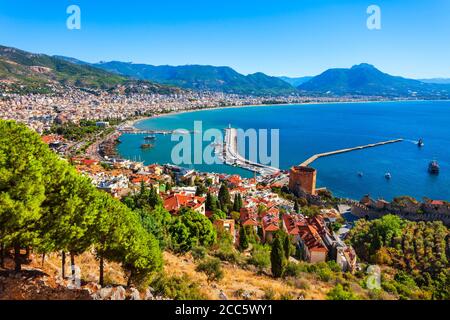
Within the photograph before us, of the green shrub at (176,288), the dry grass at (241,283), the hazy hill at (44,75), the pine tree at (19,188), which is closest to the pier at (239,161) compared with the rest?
the dry grass at (241,283)

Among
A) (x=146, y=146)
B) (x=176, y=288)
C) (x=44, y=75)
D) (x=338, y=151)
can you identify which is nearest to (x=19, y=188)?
(x=176, y=288)

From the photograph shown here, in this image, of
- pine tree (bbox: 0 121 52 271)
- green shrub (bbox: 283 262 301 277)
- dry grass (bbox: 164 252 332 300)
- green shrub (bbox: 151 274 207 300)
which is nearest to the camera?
pine tree (bbox: 0 121 52 271)

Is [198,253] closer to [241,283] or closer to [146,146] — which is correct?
[241,283]

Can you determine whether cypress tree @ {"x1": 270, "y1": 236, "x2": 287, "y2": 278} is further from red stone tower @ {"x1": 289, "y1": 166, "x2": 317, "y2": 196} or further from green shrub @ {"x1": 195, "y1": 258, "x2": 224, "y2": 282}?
red stone tower @ {"x1": 289, "y1": 166, "x2": 317, "y2": 196}

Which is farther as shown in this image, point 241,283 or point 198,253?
point 198,253

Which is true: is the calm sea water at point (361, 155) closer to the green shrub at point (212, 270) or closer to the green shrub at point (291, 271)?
the green shrub at point (291, 271)

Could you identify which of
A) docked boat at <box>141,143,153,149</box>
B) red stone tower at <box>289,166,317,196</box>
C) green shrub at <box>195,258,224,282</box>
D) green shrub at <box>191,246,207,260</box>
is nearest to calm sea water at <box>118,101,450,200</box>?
docked boat at <box>141,143,153,149</box>

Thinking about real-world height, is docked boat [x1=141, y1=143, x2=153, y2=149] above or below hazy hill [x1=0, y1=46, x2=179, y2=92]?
Answer: below

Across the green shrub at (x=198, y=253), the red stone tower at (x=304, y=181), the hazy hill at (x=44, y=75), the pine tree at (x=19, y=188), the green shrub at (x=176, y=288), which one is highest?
the hazy hill at (x=44, y=75)

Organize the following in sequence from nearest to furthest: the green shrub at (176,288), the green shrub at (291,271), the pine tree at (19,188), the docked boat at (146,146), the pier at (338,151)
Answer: the pine tree at (19,188) → the green shrub at (176,288) → the green shrub at (291,271) → the pier at (338,151) → the docked boat at (146,146)
